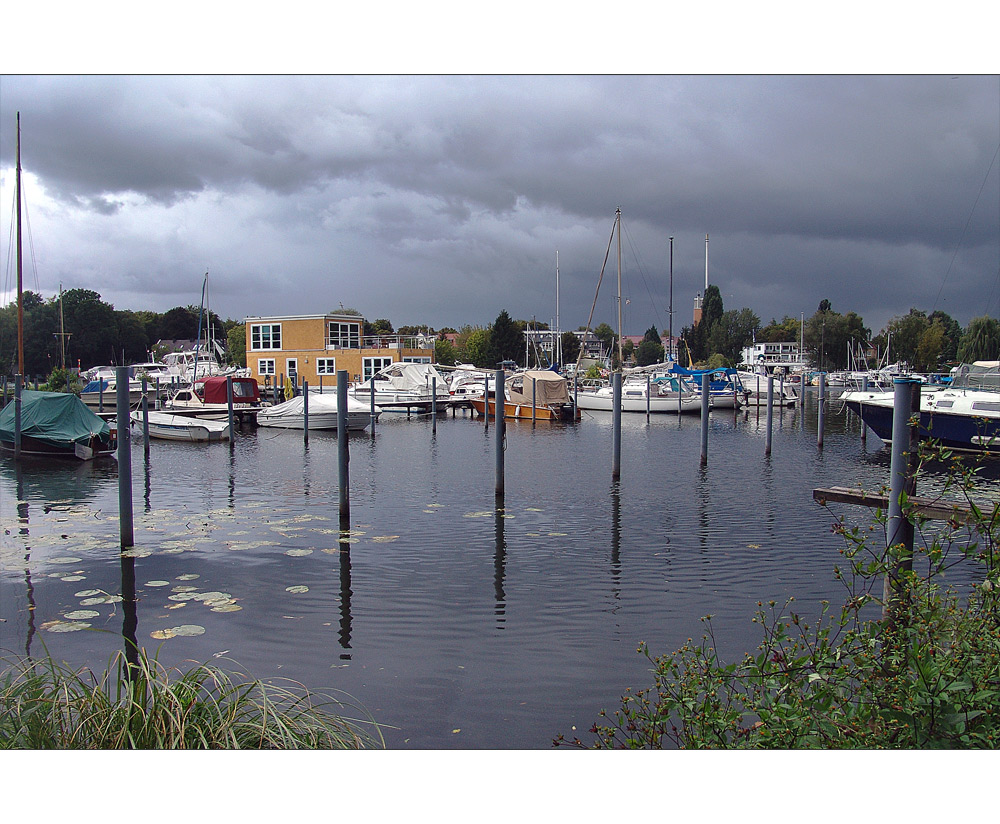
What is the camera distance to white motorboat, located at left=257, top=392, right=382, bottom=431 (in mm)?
36281

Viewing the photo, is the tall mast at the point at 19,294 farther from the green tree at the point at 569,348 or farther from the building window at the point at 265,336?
the green tree at the point at 569,348

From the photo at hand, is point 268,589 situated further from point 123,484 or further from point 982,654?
point 982,654

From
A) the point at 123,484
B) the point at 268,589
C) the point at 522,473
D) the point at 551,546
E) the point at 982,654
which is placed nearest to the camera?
the point at 982,654

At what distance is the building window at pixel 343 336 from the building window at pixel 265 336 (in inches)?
182

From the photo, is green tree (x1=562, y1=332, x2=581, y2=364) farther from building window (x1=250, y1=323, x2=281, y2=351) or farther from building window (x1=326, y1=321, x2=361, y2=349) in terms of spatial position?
building window (x1=250, y1=323, x2=281, y2=351)

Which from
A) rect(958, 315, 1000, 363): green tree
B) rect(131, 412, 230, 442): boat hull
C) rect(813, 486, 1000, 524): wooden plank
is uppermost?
rect(958, 315, 1000, 363): green tree

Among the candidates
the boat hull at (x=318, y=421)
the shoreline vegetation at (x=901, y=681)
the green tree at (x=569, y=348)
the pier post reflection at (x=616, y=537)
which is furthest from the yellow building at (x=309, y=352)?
the green tree at (x=569, y=348)

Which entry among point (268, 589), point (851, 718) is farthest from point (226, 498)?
point (851, 718)

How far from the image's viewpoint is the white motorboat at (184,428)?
32.3 metres

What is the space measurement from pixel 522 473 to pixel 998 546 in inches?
701

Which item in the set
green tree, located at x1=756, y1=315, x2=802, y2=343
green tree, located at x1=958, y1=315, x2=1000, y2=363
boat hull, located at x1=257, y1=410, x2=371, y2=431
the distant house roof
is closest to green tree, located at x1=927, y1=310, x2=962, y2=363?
green tree, located at x1=958, y1=315, x2=1000, y2=363

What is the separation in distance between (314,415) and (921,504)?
34.2 metres

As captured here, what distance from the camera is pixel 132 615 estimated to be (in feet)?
29.5

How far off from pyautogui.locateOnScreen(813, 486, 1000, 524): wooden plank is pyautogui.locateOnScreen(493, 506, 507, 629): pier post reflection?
462 centimetres
